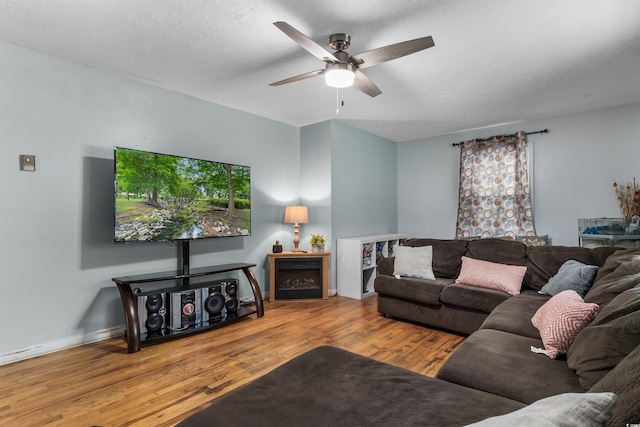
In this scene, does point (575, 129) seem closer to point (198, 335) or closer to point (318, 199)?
point (318, 199)

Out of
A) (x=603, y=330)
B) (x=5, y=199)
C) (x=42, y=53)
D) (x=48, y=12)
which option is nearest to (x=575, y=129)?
(x=603, y=330)

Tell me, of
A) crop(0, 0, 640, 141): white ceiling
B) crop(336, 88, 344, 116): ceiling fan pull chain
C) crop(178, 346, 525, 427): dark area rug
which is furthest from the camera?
crop(336, 88, 344, 116): ceiling fan pull chain

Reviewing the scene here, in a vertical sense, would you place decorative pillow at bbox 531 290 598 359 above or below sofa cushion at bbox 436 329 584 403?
above

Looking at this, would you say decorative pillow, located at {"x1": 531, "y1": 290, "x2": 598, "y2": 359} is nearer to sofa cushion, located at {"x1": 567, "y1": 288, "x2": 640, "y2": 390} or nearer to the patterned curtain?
sofa cushion, located at {"x1": 567, "y1": 288, "x2": 640, "y2": 390}

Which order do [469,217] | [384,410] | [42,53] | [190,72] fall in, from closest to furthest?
[384,410], [42,53], [190,72], [469,217]

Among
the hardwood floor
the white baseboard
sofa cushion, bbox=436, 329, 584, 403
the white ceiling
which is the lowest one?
the hardwood floor

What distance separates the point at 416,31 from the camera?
95.5 inches

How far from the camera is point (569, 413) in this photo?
568mm

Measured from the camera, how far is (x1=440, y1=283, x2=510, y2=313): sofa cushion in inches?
116

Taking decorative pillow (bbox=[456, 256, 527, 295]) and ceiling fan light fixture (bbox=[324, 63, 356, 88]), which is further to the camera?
decorative pillow (bbox=[456, 256, 527, 295])

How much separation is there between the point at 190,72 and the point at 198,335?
2.56 m

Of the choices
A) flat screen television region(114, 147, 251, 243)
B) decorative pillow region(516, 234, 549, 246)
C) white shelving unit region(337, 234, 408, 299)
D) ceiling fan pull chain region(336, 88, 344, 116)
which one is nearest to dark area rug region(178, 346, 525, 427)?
flat screen television region(114, 147, 251, 243)

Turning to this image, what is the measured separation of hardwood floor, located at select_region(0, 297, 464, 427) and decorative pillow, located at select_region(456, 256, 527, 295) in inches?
23.0

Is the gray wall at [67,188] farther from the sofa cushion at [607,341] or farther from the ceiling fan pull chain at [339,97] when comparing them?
the sofa cushion at [607,341]
